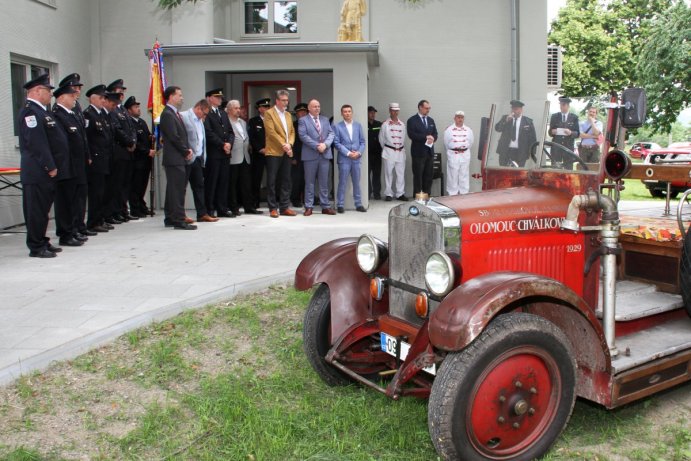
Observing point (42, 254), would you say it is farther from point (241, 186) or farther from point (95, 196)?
point (241, 186)

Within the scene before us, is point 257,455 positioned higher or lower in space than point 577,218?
lower

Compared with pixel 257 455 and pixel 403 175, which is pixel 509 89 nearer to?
pixel 403 175

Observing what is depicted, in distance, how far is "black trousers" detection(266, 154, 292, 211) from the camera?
1234 centimetres

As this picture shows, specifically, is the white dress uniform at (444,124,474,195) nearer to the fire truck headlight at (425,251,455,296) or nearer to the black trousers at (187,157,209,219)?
the black trousers at (187,157,209,219)

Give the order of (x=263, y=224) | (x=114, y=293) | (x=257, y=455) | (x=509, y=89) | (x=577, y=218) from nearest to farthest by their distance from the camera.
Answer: (x=257, y=455), (x=577, y=218), (x=114, y=293), (x=263, y=224), (x=509, y=89)

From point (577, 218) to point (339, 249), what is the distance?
155cm

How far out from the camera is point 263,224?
11.4 metres

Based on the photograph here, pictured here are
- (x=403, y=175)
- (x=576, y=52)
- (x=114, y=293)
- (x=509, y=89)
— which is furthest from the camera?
(x=576, y=52)

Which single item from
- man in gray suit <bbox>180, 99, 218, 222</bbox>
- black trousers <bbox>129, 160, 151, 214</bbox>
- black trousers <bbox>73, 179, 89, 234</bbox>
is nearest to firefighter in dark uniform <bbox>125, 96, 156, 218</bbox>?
black trousers <bbox>129, 160, 151, 214</bbox>

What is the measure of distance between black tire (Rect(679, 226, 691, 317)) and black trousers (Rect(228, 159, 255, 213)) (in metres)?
8.97

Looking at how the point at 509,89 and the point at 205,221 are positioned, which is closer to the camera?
the point at 205,221

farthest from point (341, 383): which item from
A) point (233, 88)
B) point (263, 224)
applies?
point (233, 88)

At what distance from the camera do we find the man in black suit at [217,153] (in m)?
11.8

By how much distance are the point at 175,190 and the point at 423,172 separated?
649 centimetres
